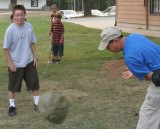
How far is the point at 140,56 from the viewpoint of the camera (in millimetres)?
4621

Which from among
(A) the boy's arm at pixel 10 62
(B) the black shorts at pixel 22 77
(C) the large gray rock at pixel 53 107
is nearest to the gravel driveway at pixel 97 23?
(B) the black shorts at pixel 22 77

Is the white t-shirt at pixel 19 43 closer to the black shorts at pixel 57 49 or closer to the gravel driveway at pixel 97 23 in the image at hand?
the black shorts at pixel 57 49

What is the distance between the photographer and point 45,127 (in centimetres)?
632

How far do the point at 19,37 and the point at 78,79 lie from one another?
331 cm

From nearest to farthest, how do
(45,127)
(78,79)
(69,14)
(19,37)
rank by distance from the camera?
(45,127)
(19,37)
(78,79)
(69,14)

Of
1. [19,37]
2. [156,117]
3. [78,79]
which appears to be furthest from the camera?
[78,79]

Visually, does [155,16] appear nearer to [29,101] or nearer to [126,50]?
[29,101]

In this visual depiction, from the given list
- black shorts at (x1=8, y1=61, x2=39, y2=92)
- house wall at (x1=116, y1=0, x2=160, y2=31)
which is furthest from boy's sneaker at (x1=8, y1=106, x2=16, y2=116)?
house wall at (x1=116, y1=0, x2=160, y2=31)

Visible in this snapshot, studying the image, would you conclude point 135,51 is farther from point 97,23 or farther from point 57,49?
point 97,23

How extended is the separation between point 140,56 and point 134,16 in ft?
59.6

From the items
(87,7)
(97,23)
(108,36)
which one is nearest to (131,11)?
(97,23)

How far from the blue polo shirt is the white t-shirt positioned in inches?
101

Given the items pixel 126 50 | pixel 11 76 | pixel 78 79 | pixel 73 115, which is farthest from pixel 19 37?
pixel 78 79

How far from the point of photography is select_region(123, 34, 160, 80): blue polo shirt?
15.1 ft
